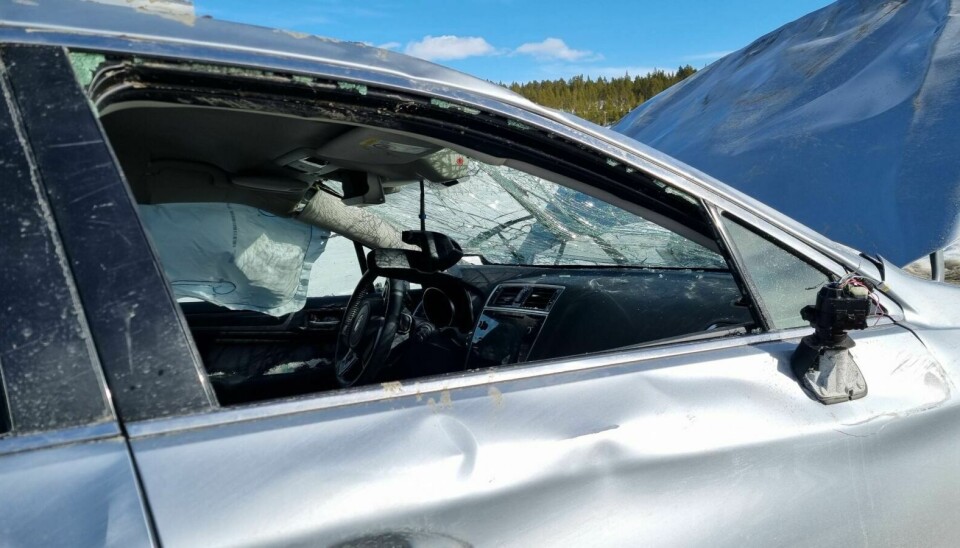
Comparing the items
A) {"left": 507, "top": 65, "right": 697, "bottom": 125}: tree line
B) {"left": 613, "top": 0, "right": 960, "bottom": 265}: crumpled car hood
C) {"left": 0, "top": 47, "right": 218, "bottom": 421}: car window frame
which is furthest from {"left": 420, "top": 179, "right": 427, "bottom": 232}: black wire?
{"left": 507, "top": 65, "right": 697, "bottom": 125}: tree line

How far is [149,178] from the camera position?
2.35 meters

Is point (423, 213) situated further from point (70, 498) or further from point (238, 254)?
point (70, 498)

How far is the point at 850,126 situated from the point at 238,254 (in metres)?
3.48

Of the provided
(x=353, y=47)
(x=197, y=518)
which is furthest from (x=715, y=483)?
(x=353, y=47)

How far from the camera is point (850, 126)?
418cm

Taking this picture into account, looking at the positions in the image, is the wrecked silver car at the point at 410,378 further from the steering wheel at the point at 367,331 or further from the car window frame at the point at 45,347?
the steering wheel at the point at 367,331

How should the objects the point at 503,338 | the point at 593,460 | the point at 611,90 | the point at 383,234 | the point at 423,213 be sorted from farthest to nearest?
the point at 611,90, the point at 383,234, the point at 423,213, the point at 503,338, the point at 593,460

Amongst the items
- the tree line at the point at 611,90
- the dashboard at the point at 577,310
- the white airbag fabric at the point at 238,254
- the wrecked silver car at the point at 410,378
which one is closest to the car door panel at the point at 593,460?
the wrecked silver car at the point at 410,378

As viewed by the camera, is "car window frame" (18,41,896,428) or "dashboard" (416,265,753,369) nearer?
"car window frame" (18,41,896,428)

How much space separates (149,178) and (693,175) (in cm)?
174

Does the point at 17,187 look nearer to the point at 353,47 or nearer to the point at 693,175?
the point at 353,47

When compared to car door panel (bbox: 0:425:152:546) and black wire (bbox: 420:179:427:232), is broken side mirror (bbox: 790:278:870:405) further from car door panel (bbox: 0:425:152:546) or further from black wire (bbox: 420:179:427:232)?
black wire (bbox: 420:179:427:232)

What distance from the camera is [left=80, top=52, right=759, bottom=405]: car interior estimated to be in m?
1.40

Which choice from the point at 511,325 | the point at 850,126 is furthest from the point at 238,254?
the point at 850,126
